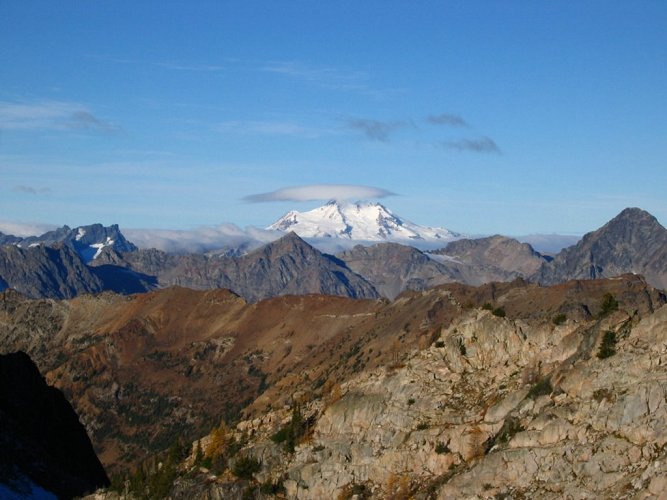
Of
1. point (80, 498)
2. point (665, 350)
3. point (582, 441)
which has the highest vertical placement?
point (665, 350)

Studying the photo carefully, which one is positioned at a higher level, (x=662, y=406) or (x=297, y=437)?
(x=662, y=406)

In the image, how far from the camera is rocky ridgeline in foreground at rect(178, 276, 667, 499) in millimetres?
95000

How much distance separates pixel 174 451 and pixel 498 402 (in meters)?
52.7

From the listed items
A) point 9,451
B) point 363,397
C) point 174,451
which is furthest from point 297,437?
point 9,451

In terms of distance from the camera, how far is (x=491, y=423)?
109750 mm

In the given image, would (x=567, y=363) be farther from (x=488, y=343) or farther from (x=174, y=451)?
(x=174, y=451)

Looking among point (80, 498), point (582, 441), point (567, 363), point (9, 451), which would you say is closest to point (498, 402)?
point (567, 363)

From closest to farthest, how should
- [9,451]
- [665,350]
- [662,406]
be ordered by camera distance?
[662,406], [665,350], [9,451]

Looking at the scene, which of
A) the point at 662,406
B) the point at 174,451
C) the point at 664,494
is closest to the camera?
the point at 664,494

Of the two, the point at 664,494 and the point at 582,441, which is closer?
the point at 664,494

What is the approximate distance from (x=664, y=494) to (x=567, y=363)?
2678 cm

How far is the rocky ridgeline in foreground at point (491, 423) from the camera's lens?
9500 centimetres

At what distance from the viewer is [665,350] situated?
327ft

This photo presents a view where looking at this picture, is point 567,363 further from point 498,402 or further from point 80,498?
point 80,498
